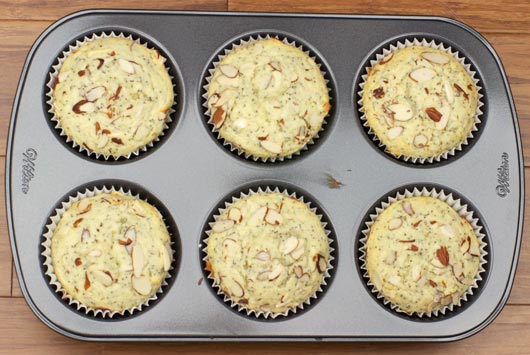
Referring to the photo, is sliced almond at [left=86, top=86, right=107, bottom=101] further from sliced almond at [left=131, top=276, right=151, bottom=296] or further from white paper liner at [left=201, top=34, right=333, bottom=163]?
sliced almond at [left=131, top=276, right=151, bottom=296]

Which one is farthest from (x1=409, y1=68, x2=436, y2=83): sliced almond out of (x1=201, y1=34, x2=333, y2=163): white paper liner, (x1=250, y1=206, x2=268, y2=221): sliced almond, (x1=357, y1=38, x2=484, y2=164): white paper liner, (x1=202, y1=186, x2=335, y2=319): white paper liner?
(x1=250, y1=206, x2=268, y2=221): sliced almond

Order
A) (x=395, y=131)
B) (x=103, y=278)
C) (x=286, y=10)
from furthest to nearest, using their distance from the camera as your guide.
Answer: (x=286, y=10), (x=395, y=131), (x=103, y=278)

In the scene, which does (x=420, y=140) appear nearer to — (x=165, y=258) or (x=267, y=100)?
(x=267, y=100)

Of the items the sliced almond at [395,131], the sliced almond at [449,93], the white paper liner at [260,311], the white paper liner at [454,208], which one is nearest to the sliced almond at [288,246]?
the white paper liner at [260,311]

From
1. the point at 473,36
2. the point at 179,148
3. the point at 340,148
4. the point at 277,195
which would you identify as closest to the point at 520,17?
the point at 473,36

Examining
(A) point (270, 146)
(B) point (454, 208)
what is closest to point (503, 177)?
(B) point (454, 208)

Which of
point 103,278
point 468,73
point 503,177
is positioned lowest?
point 103,278

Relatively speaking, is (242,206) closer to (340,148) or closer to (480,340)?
(340,148)

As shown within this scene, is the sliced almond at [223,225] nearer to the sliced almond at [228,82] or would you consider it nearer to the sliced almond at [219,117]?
the sliced almond at [219,117]
